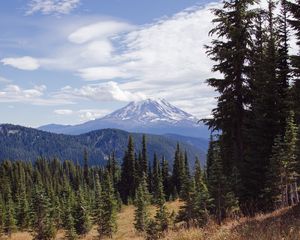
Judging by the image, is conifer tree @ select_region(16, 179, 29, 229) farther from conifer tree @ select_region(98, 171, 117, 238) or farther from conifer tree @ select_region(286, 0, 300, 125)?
conifer tree @ select_region(286, 0, 300, 125)

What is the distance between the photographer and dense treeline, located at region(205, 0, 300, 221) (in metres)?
22.9

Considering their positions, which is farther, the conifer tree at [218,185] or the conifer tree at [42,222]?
the conifer tree at [42,222]

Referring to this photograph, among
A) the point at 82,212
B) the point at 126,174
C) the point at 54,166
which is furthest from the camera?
the point at 54,166

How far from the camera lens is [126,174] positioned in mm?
94000

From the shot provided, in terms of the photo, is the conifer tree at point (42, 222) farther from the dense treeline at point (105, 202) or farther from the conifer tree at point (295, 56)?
the conifer tree at point (295, 56)

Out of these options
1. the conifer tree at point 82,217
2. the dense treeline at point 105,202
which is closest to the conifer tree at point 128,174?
the dense treeline at point 105,202

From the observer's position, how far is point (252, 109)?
82.9 ft

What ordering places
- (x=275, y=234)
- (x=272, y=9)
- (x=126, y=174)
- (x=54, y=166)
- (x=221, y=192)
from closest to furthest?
(x=275, y=234), (x=221, y=192), (x=272, y=9), (x=126, y=174), (x=54, y=166)

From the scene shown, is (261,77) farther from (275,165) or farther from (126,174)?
(126,174)

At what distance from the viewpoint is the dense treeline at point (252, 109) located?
22.9 meters

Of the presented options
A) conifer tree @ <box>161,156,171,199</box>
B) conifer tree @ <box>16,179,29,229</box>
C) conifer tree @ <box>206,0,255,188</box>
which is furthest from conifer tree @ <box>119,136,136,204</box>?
conifer tree @ <box>206,0,255,188</box>

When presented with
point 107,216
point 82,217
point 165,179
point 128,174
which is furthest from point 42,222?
point 165,179

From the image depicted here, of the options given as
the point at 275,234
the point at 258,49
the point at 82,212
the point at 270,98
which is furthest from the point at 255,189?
the point at 82,212

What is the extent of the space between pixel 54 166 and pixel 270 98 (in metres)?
168
